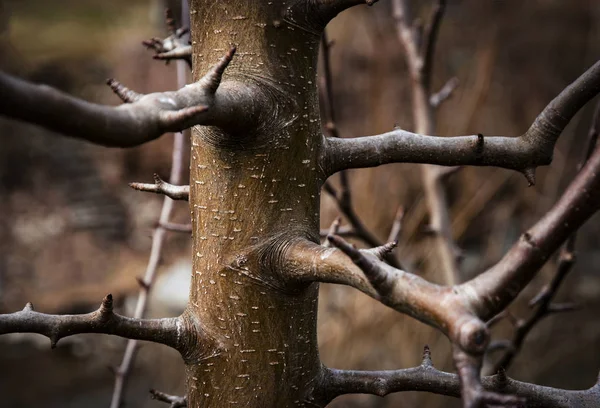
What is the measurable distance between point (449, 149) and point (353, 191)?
287 cm

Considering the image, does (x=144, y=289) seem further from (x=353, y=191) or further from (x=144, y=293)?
(x=353, y=191)

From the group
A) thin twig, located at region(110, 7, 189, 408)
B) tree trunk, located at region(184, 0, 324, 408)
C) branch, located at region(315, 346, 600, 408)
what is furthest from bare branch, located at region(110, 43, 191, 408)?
branch, located at region(315, 346, 600, 408)

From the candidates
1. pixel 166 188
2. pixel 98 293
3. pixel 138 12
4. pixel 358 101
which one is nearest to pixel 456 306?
pixel 166 188

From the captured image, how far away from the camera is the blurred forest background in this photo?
3.59m

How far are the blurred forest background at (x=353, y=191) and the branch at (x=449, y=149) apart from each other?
777 mm

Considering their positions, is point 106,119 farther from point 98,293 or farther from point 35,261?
point 35,261

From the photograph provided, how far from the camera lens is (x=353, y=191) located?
3.73m

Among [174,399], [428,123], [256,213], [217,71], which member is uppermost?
[428,123]

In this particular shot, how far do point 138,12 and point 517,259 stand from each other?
8912 mm

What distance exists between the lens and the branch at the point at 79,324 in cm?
75

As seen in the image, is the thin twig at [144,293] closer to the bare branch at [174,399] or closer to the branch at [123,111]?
the bare branch at [174,399]

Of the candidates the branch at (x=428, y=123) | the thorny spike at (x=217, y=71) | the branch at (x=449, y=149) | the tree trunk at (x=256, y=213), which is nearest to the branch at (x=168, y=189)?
the tree trunk at (x=256, y=213)

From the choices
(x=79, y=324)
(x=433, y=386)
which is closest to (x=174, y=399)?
(x=79, y=324)

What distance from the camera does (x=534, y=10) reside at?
5.39 m
